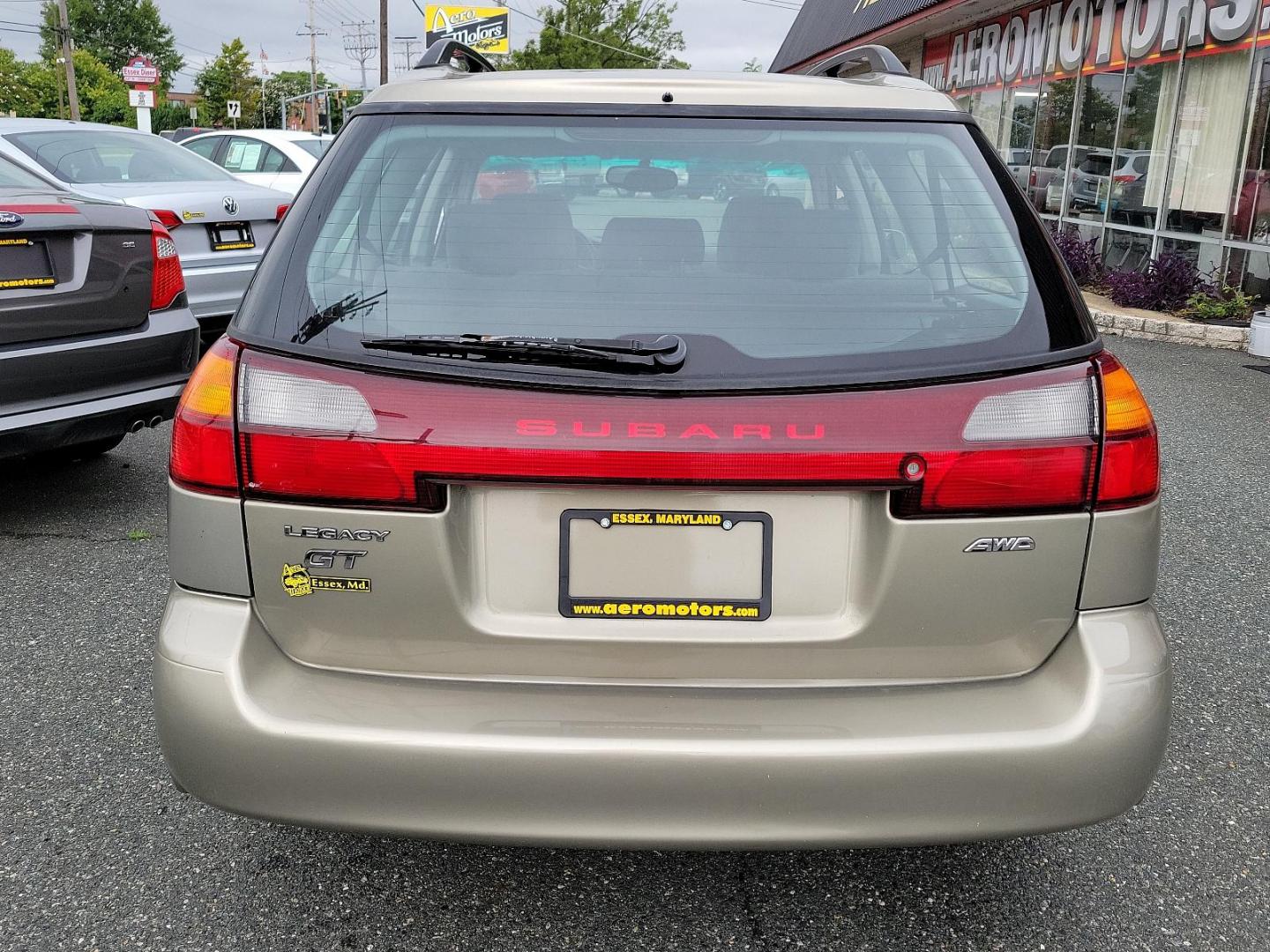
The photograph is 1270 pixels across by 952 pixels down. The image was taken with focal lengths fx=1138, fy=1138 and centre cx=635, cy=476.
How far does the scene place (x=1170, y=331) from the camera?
10.3 meters

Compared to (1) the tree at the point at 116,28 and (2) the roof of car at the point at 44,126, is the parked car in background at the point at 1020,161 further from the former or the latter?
(1) the tree at the point at 116,28

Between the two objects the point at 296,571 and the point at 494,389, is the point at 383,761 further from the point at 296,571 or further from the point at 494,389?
the point at 494,389

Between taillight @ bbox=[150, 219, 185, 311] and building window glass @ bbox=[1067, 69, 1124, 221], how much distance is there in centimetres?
1273

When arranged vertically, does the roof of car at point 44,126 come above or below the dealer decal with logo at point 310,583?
above

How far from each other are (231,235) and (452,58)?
4.75m

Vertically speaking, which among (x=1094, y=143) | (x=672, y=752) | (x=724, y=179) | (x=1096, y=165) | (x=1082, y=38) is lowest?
(x=672, y=752)

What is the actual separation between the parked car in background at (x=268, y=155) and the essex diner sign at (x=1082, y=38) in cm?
958

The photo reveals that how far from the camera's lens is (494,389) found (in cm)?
185

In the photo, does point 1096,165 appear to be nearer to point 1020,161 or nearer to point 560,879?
point 1020,161

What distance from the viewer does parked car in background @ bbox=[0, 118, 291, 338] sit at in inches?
274

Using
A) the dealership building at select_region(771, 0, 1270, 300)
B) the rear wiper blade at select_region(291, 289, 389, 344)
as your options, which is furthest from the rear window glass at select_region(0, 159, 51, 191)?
the dealership building at select_region(771, 0, 1270, 300)

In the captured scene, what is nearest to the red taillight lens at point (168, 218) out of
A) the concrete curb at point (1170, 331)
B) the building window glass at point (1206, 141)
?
the concrete curb at point (1170, 331)

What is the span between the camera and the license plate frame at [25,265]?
4.37 m

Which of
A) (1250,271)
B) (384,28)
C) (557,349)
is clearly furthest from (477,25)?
(557,349)
